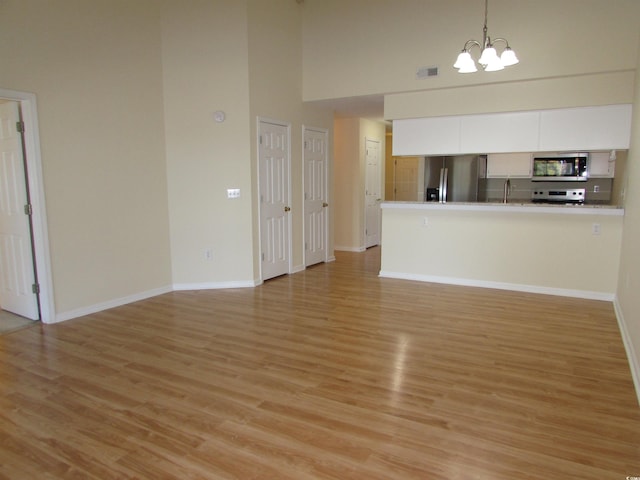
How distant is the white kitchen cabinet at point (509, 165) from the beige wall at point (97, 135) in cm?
448

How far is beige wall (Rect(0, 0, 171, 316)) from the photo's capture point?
3.89 metres

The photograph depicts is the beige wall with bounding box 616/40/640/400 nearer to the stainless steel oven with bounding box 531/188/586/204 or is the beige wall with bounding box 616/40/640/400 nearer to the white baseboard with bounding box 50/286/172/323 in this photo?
the stainless steel oven with bounding box 531/188/586/204

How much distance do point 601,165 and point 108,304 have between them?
611cm

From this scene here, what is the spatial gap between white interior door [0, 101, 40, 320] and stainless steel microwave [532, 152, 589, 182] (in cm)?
605

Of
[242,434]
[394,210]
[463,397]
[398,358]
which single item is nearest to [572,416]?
[463,397]

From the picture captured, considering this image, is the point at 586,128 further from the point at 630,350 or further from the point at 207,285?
the point at 207,285

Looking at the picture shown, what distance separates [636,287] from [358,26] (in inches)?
176

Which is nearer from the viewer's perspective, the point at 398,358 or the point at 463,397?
the point at 463,397

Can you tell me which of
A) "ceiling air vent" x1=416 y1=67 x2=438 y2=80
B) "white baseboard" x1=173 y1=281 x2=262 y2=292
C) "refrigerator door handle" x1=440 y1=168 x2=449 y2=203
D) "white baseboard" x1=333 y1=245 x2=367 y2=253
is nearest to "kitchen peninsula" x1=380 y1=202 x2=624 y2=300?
"refrigerator door handle" x1=440 y1=168 x2=449 y2=203

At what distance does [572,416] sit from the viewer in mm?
2488

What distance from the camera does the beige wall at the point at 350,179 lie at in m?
7.91

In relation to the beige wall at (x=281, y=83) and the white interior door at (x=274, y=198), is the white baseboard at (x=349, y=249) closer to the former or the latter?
the beige wall at (x=281, y=83)

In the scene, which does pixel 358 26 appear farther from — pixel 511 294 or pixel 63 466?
pixel 63 466

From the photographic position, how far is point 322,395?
2748 mm
